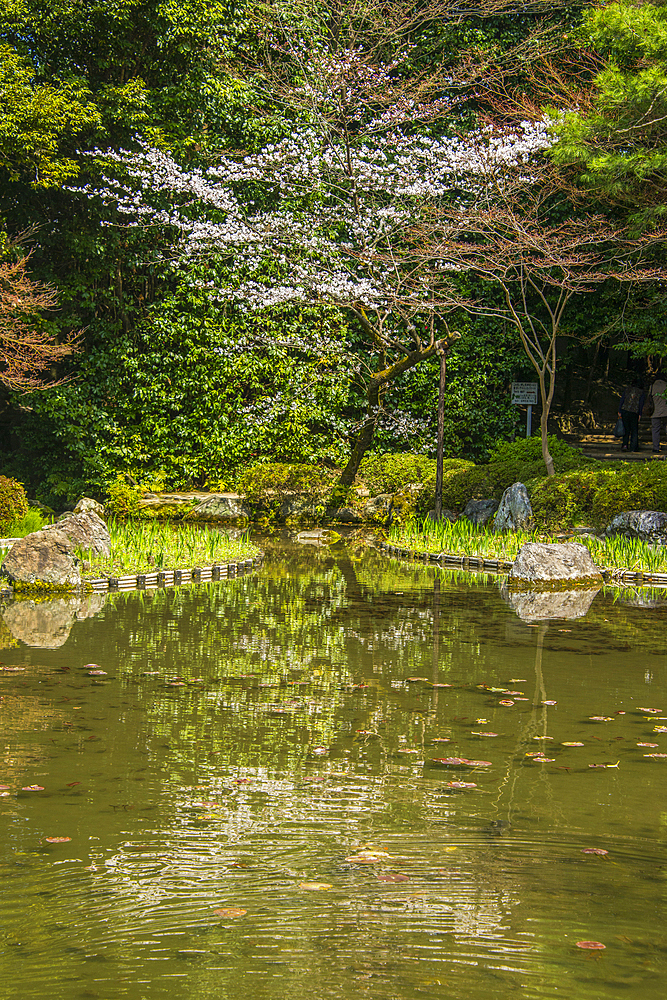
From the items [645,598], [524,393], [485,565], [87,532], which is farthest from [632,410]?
[87,532]

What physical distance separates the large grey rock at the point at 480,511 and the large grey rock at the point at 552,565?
4.72m

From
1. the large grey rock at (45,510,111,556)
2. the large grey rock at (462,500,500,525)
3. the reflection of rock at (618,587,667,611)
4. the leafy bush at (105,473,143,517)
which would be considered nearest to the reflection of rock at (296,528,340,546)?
the large grey rock at (462,500,500,525)

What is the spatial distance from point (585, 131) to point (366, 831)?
14922 mm

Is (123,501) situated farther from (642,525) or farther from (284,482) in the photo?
(642,525)

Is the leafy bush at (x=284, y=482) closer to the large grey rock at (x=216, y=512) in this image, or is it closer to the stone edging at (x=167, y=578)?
the large grey rock at (x=216, y=512)

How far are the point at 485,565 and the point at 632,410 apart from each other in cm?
795

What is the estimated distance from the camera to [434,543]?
49.3 ft

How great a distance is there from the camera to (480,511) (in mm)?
16812

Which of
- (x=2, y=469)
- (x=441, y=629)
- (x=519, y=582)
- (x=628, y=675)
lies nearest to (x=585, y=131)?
(x=519, y=582)

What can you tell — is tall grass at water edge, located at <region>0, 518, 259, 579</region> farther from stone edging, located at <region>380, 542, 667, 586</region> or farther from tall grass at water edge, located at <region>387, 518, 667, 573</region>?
tall grass at water edge, located at <region>387, 518, 667, 573</region>

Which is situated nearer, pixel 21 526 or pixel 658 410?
pixel 21 526

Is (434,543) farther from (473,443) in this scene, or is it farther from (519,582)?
(473,443)

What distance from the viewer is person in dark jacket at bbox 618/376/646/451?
774 inches

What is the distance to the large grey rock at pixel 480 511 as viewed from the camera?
1666 centimetres
